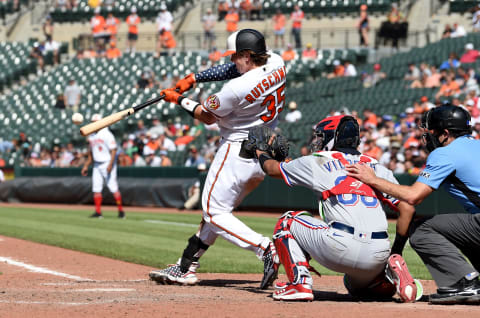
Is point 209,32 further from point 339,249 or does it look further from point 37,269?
point 339,249

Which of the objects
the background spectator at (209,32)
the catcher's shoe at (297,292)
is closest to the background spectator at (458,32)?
the background spectator at (209,32)

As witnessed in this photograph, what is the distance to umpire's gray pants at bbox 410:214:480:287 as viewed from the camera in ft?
17.0

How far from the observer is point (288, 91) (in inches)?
966

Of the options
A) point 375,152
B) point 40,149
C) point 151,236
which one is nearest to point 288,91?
point 40,149

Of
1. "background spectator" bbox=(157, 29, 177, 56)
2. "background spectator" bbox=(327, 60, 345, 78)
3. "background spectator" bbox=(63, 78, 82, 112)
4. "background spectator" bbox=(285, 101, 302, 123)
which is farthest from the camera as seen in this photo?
"background spectator" bbox=(157, 29, 177, 56)

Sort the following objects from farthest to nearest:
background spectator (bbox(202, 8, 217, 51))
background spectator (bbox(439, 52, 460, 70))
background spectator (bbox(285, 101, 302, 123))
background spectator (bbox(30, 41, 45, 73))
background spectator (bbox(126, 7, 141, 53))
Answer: background spectator (bbox(30, 41, 45, 73)) → background spectator (bbox(126, 7, 141, 53)) → background spectator (bbox(202, 8, 217, 51)) → background spectator (bbox(285, 101, 302, 123)) → background spectator (bbox(439, 52, 460, 70))

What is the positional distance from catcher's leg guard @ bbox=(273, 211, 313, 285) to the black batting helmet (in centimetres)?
112


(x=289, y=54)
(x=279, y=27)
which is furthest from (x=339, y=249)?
(x=279, y=27)

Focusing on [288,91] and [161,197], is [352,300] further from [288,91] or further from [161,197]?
[288,91]

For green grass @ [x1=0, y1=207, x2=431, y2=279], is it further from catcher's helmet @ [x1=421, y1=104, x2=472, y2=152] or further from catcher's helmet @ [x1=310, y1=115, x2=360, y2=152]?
catcher's helmet @ [x1=310, y1=115, x2=360, y2=152]

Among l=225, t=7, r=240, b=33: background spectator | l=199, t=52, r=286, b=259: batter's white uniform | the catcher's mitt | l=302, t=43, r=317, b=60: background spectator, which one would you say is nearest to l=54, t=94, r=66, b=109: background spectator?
l=225, t=7, r=240, b=33: background spectator

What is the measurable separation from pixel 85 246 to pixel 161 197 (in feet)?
28.5

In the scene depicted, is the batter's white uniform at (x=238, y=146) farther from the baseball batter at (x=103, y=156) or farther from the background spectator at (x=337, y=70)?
the background spectator at (x=337, y=70)

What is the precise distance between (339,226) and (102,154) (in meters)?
9.80
